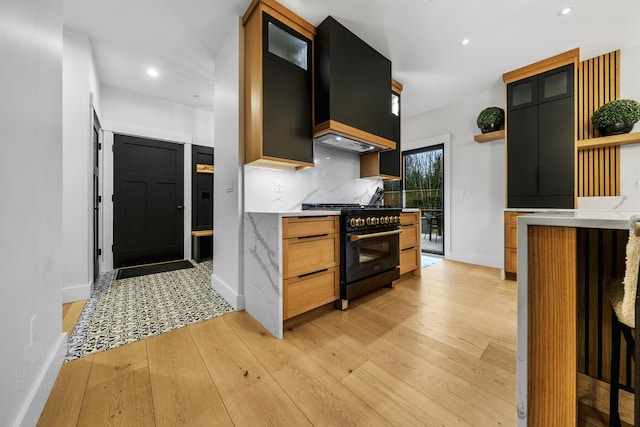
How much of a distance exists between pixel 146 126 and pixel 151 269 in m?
2.14

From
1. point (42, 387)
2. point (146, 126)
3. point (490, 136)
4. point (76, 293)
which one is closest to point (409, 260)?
point (490, 136)

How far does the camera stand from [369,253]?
2.29 metres

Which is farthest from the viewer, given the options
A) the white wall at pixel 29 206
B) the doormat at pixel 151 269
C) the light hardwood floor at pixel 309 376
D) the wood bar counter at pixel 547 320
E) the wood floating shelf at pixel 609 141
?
the doormat at pixel 151 269

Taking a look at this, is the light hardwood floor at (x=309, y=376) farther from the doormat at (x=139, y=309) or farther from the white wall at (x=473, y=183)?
the white wall at (x=473, y=183)

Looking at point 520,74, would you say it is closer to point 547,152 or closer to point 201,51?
point 547,152

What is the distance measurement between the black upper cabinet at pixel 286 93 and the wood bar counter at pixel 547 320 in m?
1.77

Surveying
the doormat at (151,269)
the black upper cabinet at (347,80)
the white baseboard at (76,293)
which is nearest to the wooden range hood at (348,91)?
the black upper cabinet at (347,80)

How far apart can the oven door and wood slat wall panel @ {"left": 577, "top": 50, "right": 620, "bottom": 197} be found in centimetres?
242

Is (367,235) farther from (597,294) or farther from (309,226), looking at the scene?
(597,294)

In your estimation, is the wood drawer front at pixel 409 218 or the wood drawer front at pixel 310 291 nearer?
the wood drawer front at pixel 310 291

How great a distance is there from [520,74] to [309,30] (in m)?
2.76

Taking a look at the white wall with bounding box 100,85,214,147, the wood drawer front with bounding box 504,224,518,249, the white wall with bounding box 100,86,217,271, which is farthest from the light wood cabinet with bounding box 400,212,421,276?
the white wall with bounding box 100,85,214,147

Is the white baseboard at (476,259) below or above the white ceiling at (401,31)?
below

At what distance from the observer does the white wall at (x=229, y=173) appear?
2164mm
